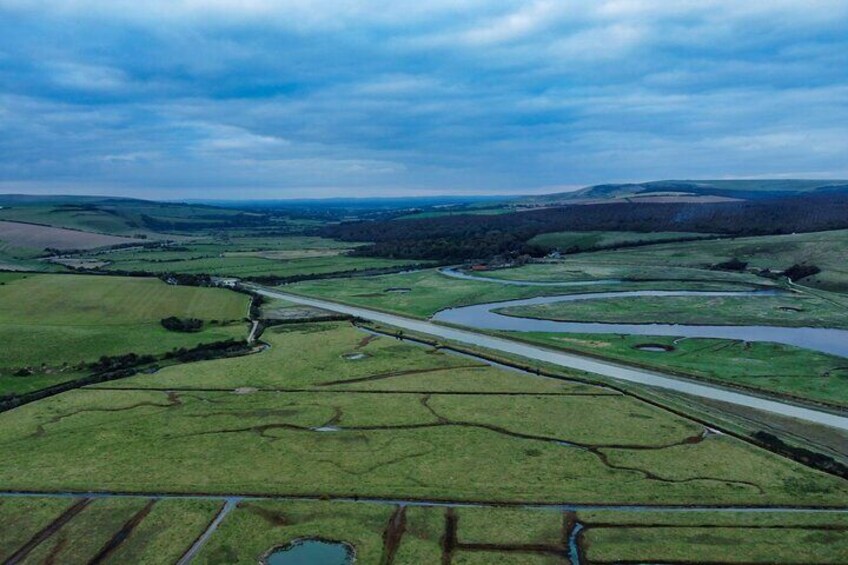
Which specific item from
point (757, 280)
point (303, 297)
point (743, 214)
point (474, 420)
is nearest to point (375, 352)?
point (474, 420)

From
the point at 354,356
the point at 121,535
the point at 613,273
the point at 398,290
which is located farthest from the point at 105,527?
the point at 613,273

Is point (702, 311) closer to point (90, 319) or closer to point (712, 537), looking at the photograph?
point (712, 537)

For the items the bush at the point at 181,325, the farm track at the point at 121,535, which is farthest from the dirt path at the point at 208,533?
the bush at the point at 181,325

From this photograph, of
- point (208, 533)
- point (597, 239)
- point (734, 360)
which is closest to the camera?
point (208, 533)

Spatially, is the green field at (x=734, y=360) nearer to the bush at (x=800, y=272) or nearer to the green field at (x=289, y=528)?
the green field at (x=289, y=528)

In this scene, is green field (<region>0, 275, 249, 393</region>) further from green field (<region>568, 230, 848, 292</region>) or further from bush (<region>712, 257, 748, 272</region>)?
bush (<region>712, 257, 748, 272</region>)

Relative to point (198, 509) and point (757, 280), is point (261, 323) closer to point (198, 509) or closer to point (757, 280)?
point (198, 509)
